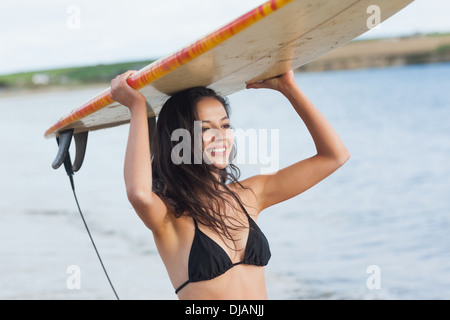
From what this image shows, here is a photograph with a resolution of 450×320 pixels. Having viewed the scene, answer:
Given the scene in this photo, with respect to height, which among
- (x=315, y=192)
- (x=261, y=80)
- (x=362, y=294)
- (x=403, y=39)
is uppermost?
(x=403, y=39)

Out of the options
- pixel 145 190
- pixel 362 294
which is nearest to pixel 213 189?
pixel 145 190

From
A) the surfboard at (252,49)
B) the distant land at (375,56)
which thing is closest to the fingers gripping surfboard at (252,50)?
the surfboard at (252,49)

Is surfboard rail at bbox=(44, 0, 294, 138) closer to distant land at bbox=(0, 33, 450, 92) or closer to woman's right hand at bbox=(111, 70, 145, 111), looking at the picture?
woman's right hand at bbox=(111, 70, 145, 111)

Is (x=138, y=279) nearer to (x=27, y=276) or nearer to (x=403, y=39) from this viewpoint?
(x=27, y=276)

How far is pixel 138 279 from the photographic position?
679 centimetres

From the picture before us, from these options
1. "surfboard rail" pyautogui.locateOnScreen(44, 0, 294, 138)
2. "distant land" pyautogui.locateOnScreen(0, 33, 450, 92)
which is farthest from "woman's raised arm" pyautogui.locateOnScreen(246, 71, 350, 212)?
"distant land" pyautogui.locateOnScreen(0, 33, 450, 92)

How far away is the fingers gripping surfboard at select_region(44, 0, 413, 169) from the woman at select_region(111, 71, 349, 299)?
103 mm

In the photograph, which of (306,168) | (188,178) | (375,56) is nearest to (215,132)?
(188,178)

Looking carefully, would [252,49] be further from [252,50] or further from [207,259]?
[207,259]

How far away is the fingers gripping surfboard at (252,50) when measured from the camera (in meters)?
2.05

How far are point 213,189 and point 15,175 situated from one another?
13.1m

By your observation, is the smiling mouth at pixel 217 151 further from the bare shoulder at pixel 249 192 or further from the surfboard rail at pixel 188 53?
the surfboard rail at pixel 188 53

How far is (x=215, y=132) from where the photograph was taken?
2475mm

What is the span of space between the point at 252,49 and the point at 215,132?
0.34 metres
